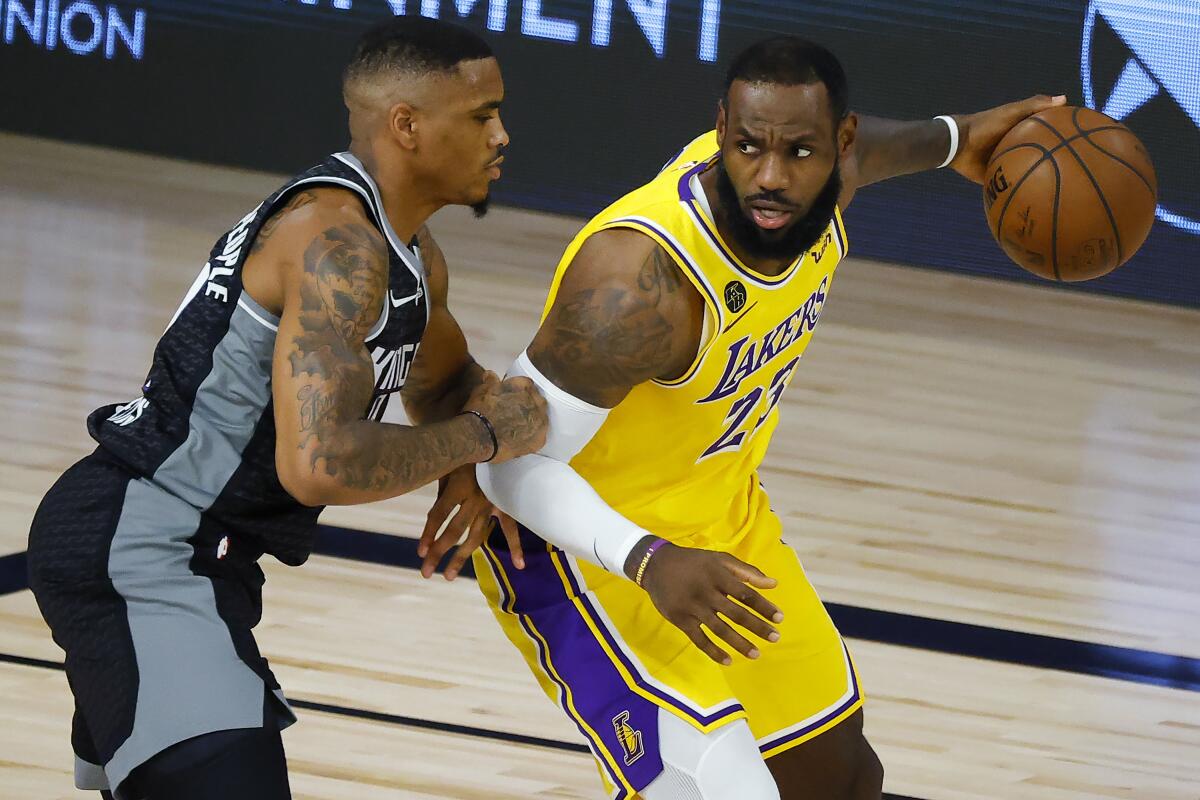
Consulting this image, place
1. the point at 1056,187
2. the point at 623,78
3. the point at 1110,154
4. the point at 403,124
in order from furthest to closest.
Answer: the point at 623,78, the point at 1110,154, the point at 1056,187, the point at 403,124

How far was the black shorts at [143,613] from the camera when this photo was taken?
2299mm

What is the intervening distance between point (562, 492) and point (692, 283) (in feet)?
1.24

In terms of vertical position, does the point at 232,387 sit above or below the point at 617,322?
below

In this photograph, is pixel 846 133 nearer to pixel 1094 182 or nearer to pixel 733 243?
pixel 733 243

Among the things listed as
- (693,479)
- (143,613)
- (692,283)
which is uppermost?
(692,283)

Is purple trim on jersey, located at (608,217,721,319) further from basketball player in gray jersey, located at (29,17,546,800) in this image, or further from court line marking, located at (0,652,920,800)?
court line marking, located at (0,652,920,800)

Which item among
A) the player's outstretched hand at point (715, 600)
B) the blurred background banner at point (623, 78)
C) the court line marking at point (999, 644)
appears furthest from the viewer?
the blurred background banner at point (623, 78)

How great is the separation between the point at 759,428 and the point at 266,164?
7.81 metres

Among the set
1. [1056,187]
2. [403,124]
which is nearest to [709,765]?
[403,124]

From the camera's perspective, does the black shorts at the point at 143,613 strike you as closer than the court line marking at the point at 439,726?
Yes

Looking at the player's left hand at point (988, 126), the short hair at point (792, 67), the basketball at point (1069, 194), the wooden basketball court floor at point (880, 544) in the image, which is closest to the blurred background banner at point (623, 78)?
the wooden basketball court floor at point (880, 544)

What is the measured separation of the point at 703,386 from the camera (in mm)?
2736

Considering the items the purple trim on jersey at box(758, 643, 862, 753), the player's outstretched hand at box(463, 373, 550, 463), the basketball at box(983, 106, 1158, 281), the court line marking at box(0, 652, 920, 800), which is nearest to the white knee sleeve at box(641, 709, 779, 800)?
the purple trim on jersey at box(758, 643, 862, 753)

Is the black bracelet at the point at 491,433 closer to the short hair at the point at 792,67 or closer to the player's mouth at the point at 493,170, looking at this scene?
the player's mouth at the point at 493,170
